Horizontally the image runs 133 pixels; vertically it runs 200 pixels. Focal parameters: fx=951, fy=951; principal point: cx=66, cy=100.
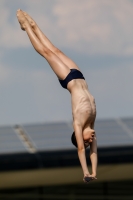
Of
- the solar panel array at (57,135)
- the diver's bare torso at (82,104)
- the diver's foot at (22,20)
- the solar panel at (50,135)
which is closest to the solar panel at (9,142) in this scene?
the solar panel array at (57,135)

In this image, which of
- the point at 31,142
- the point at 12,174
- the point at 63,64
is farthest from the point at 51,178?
the point at 63,64

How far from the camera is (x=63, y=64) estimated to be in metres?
16.4

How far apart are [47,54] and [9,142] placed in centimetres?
1261

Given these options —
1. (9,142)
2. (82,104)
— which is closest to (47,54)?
(82,104)

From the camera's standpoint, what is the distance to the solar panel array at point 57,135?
27.9m

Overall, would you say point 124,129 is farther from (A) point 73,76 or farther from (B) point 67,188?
(A) point 73,76

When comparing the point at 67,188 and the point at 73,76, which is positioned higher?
the point at 73,76

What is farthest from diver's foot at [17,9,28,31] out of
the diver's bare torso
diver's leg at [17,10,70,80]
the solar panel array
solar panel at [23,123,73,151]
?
solar panel at [23,123,73,151]

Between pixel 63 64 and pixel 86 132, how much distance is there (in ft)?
4.17

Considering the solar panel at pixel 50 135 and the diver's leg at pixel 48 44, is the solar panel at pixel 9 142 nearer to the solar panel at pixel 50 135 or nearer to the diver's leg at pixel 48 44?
the solar panel at pixel 50 135

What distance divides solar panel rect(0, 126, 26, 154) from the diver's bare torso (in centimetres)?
1064

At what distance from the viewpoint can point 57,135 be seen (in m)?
29.9

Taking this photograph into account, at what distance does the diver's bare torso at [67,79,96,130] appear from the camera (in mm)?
15938

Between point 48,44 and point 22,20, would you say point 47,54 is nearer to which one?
point 48,44
